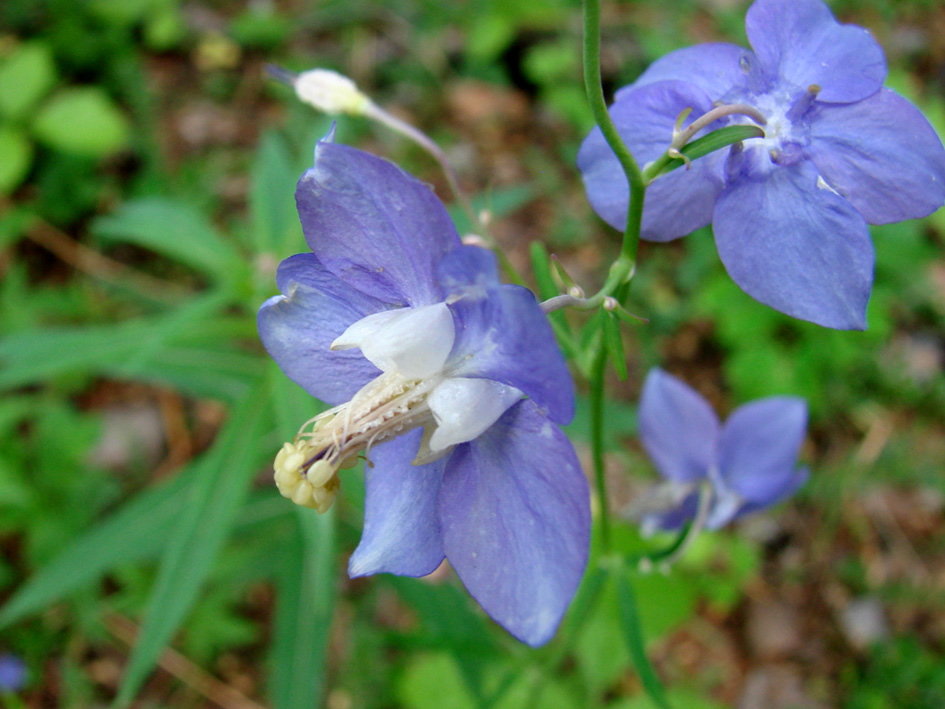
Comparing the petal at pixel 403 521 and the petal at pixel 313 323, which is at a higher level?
the petal at pixel 313 323

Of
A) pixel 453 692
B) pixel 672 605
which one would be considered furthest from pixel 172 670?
pixel 672 605

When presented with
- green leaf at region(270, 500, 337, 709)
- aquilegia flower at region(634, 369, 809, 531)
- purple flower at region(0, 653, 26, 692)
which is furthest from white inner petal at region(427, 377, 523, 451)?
purple flower at region(0, 653, 26, 692)

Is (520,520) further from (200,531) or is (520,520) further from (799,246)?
(200,531)

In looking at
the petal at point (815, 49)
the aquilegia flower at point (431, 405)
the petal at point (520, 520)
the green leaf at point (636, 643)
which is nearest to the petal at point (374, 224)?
the aquilegia flower at point (431, 405)

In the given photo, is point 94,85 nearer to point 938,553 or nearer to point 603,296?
point 603,296

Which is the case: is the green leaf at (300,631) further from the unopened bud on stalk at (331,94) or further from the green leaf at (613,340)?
the green leaf at (613,340)

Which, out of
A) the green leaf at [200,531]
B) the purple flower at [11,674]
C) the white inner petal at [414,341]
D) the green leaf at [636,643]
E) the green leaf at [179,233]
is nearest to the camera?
the white inner petal at [414,341]

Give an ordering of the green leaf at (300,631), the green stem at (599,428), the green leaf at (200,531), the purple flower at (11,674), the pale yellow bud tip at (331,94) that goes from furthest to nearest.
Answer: the purple flower at (11,674) → the green leaf at (300,631) → the green leaf at (200,531) → the pale yellow bud tip at (331,94) → the green stem at (599,428)
